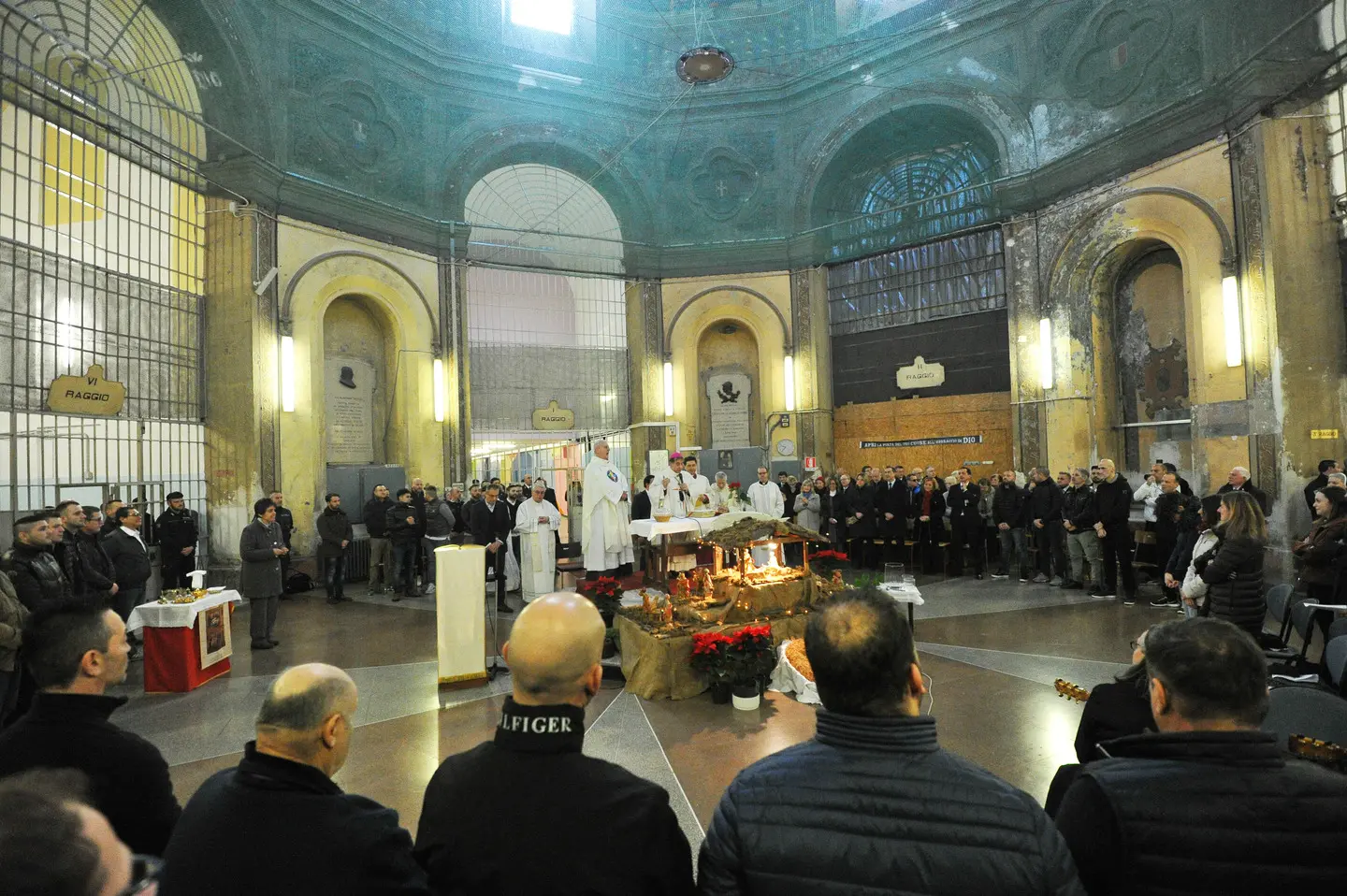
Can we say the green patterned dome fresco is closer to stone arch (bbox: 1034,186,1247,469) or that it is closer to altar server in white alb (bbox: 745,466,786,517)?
stone arch (bbox: 1034,186,1247,469)

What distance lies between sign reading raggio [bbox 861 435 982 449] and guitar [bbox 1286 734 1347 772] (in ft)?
46.5

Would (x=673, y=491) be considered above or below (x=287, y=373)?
below

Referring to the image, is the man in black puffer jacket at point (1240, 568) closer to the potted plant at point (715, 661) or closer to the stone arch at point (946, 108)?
the potted plant at point (715, 661)

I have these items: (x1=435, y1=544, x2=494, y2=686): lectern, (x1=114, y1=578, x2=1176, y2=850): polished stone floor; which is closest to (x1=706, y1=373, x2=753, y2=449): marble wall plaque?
(x1=114, y1=578, x2=1176, y2=850): polished stone floor

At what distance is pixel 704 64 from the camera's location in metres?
14.5

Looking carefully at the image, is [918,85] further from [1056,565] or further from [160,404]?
[160,404]

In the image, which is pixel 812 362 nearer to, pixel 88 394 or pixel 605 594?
pixel 605 594

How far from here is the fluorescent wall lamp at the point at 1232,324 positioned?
11.2 m

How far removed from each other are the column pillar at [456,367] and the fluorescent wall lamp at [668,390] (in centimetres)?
474

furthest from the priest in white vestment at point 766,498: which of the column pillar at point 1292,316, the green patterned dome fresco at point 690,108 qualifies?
the green patterned dome fresco at point 690,108

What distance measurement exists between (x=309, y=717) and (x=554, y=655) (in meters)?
0.68

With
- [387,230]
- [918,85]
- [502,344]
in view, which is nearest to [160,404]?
[387,230]

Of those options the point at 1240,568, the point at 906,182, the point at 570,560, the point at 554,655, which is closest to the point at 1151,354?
the point at 906,182

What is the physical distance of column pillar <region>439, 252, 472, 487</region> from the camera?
16.2 meters
